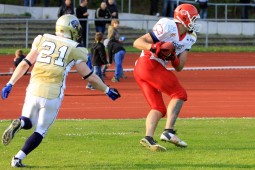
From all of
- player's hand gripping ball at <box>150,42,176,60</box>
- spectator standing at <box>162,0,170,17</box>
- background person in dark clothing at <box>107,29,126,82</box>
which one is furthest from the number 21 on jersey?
spectator standing at <box>162,0,170,17</box>

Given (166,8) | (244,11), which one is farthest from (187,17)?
(244,11)

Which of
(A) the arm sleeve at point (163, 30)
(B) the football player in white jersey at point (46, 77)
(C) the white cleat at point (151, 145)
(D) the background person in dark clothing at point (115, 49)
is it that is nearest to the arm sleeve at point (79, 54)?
(B) the football player in white jersey at point (46, 77)

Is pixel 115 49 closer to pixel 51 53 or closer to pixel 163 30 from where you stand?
pixel 163 30

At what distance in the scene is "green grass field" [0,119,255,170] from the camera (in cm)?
963

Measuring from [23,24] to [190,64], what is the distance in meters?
6.78

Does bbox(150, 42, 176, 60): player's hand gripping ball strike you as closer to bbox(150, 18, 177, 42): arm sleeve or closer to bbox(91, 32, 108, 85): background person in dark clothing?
bbox(150, 18, 177, 42): arm sleeve

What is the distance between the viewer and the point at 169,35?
10.9m

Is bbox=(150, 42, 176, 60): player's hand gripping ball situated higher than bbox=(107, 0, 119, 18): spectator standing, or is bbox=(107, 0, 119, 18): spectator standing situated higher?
bbox=(150, 42, 176, 60): player's hand gripping ball

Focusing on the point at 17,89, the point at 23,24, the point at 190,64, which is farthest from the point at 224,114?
the point at 23,24

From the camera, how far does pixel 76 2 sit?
126 feet

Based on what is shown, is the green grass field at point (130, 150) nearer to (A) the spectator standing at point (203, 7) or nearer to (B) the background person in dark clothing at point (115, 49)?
(B) the background person in dark clothing at point (115, 49)

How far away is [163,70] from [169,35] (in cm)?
47

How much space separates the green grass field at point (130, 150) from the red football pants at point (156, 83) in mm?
646

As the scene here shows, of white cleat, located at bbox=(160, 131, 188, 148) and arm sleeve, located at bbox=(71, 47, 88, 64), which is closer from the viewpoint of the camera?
arm sleeve, located at bbox=(71, 47, 88, 64)
